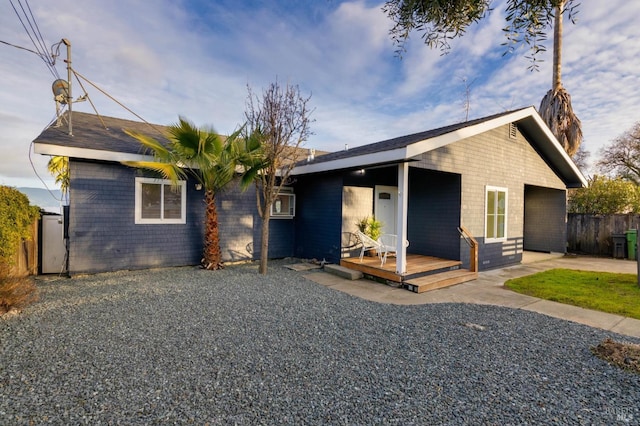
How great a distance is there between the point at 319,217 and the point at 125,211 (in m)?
5.01

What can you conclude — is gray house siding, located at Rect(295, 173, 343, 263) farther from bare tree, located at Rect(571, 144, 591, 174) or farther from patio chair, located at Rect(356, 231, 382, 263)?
bare tree, located at Rect(571, 144, 591, 174)

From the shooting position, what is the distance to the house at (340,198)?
6879 millimetres

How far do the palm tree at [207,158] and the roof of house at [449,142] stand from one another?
224cm

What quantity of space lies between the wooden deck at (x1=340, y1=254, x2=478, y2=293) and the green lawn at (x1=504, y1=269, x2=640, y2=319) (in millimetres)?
1166

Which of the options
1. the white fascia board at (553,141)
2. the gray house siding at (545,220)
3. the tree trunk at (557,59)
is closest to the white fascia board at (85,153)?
the white fascia board at (553,141)

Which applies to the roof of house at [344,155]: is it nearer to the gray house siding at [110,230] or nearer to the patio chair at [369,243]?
the gray house siding at [110,230]

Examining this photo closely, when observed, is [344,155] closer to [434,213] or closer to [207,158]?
[434,213]

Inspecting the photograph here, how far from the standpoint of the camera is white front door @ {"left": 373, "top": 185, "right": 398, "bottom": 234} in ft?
29.5

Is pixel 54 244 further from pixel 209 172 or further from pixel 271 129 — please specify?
pixel 271 129

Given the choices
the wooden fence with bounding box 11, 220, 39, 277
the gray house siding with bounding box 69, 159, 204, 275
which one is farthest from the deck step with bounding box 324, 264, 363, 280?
the wooden fence with bounding box 11, 220, 39, 277

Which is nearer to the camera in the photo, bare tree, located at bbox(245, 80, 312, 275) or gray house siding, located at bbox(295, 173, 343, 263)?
bare tree, located at bbox(245, 80, 312, 275)

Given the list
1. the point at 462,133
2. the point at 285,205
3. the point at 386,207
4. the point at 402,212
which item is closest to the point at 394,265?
the point at 402,212

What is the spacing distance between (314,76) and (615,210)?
12.5m

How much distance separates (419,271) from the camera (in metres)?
6.80
